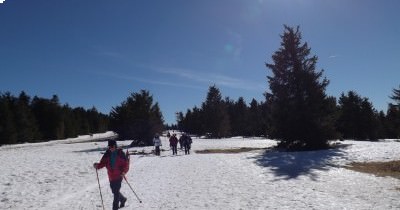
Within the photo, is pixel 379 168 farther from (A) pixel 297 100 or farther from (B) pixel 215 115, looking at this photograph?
(B) pixel 215 115

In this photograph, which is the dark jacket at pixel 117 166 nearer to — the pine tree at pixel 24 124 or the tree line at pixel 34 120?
the tree line at pixel 34 120

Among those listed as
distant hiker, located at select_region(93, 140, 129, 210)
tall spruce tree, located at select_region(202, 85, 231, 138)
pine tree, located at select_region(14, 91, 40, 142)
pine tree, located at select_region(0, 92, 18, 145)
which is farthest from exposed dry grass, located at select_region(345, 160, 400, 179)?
pine tree, located at select_region(14, 91, 40, 142)

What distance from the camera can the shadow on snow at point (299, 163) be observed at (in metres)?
20.3

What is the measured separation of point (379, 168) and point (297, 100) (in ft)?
45.1

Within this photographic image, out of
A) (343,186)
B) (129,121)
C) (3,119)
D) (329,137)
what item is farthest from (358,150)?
(3,119)

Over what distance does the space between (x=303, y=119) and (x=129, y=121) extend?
28886mm

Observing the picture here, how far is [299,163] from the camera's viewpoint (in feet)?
81.9

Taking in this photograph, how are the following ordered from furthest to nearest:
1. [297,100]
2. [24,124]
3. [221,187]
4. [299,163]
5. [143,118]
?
[24,124], [143,118], [297,100], [299,163], [221,187]

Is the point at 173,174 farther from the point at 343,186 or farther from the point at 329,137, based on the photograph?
the point at 329,137

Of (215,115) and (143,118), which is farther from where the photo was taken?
(215,115)

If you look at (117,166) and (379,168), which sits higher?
(117,166)

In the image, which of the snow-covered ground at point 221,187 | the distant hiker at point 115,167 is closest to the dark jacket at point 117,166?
the distant hiker at point 115,167

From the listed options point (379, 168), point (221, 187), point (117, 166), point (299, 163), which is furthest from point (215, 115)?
point (117, 166)

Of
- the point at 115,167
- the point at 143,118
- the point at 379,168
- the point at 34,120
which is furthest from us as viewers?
the point at 34,120
